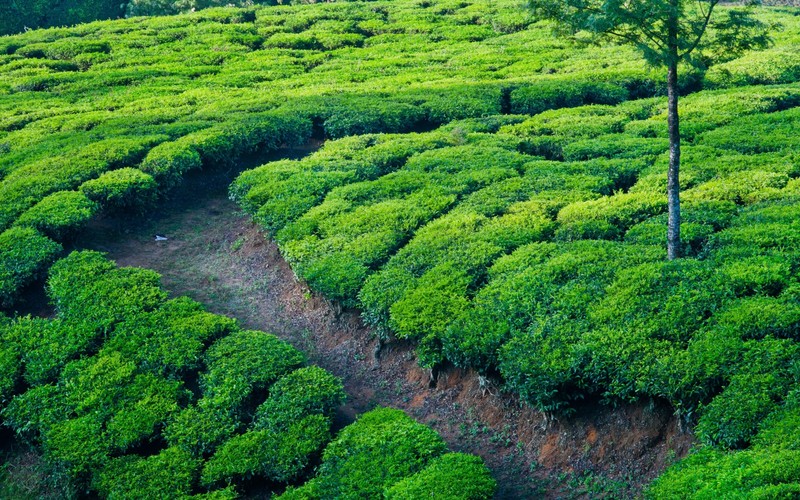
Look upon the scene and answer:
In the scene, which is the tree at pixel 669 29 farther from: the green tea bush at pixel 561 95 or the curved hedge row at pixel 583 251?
the green tea bush at pixel 561 95

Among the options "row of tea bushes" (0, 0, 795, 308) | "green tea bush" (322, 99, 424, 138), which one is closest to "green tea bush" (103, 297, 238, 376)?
"row of tea bushes" (0, 0, 795, 308)

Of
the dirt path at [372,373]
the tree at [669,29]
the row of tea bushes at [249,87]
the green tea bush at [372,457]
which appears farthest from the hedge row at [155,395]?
the tree at [669,29]

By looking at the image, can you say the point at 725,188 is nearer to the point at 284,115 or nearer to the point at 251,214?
the point at 251,214

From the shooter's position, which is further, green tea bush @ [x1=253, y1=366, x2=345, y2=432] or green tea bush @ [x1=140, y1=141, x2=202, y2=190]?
green tea bush @ [x1=140, y1=141, x2=202, y2=190]

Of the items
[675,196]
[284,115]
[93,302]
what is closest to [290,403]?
[93,302]

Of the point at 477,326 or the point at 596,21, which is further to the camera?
the point at 477,326

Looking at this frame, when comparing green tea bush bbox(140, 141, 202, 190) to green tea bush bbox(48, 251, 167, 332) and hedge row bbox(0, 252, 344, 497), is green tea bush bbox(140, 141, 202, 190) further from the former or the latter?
hedge row bbox(0, 252, 344, 497)

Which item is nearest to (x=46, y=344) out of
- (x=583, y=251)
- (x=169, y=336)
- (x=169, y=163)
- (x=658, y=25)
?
(x=169, y=336)

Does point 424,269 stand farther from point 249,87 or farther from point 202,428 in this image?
point 249,87
